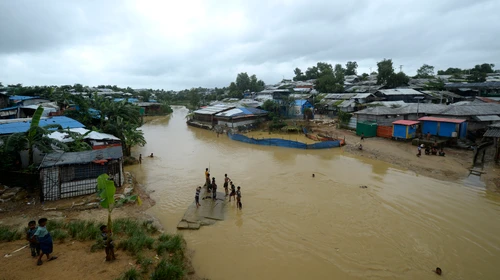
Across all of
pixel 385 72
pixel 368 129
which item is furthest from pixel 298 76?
pixel 368 129

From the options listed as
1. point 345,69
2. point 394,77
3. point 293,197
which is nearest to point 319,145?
point 293,197

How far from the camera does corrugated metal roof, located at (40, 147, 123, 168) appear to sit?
1204 cm

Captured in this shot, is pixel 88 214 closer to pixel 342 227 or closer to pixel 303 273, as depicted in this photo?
pixel 303 273

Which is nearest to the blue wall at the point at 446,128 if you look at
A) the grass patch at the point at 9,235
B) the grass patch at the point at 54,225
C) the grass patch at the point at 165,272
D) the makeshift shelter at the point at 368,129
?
the makeshift shelter at the point at 368,129

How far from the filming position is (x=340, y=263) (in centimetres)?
889

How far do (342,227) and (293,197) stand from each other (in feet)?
11.4

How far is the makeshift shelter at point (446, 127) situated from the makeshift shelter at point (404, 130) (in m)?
1.05

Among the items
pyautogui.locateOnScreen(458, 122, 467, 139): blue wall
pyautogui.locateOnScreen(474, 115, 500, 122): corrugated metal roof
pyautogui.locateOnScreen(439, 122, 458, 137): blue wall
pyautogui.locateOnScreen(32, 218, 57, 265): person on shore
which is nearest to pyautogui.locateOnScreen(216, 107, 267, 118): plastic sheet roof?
pyautogui.locateOnScreen(439, 122, 458, 137): blue wall

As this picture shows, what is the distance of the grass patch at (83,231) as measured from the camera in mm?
8508

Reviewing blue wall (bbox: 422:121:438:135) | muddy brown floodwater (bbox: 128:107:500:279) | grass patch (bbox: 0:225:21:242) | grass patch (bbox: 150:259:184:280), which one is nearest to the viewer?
grass patch (bbox: 150:259:184:280)

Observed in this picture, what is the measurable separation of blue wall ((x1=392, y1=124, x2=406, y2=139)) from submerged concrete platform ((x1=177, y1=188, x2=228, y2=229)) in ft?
→ 63.6

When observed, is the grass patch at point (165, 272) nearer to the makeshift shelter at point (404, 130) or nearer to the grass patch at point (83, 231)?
the grass patch at point (83, 231)

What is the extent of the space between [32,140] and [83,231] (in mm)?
7704

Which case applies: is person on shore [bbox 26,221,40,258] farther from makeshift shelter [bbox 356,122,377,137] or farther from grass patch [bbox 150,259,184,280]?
makeshift shelter [bbox 356,122,377,137]
